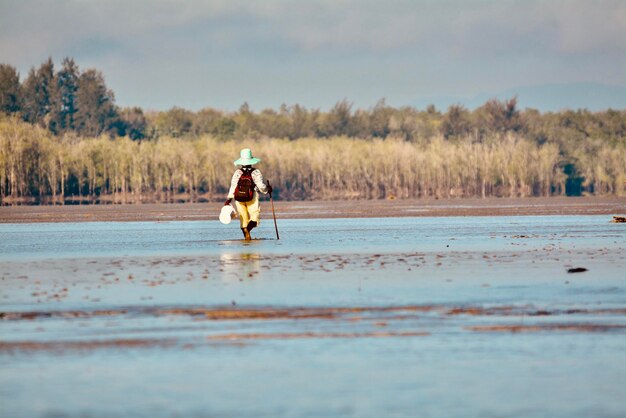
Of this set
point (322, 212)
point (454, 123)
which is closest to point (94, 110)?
point (454, 123)

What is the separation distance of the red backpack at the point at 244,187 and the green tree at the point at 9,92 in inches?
5082

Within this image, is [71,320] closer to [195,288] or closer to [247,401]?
Answer: [195,288]

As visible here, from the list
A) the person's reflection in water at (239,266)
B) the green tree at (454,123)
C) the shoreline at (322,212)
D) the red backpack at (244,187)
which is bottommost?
the shoreline at (322,212)

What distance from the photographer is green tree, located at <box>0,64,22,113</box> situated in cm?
15250

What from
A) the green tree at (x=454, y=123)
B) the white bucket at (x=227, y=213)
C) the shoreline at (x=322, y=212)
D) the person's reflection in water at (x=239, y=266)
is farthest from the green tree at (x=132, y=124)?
the person's reflection in water at (x=239, y=266)

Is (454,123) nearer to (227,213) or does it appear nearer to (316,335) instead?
(227,213)

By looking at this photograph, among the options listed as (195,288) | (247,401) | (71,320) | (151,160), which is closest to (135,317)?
(71,320)

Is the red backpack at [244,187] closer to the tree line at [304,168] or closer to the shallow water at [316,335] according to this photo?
the shallow water at [316,335]

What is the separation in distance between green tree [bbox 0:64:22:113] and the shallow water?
13239 cm

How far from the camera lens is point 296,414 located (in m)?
8.75

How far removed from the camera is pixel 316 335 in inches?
487

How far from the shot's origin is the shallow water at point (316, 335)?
927cm

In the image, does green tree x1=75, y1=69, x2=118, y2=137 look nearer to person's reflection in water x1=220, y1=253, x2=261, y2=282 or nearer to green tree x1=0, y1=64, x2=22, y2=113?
green tree x1=0, y1=64, x2=22, y2=113

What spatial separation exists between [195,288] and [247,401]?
834 centimetres
